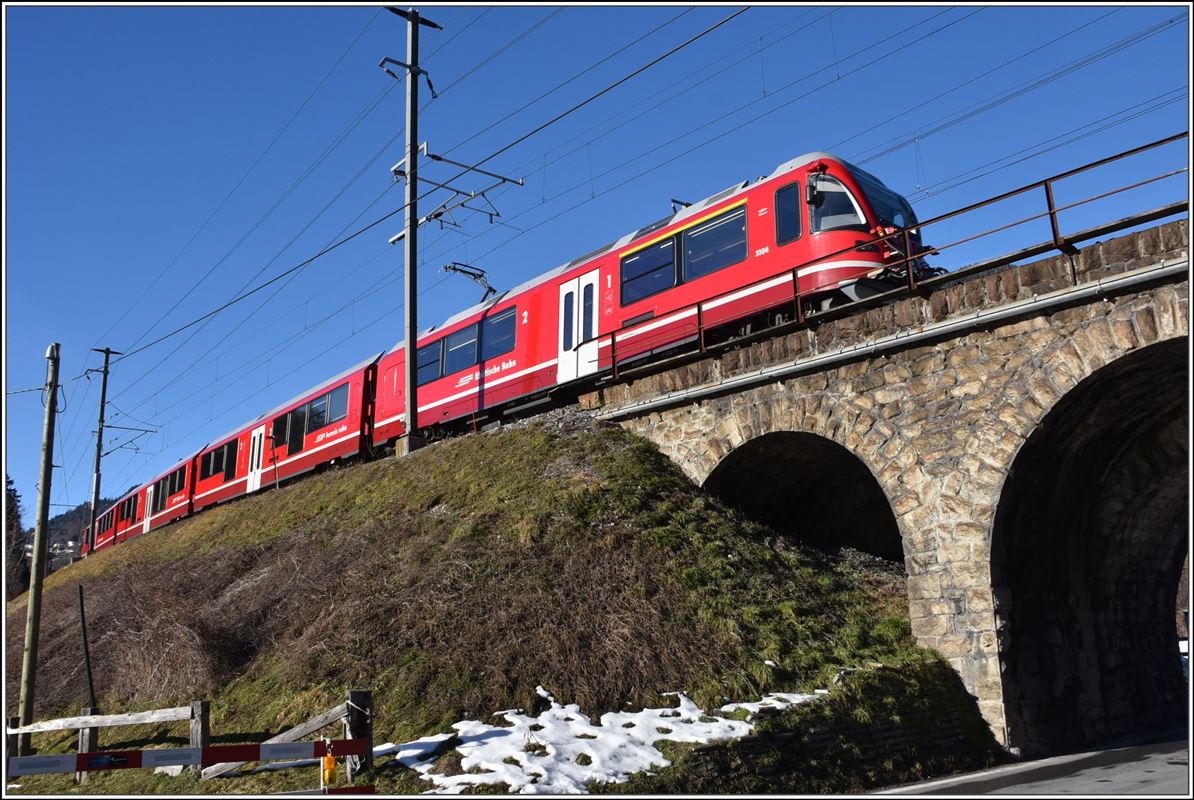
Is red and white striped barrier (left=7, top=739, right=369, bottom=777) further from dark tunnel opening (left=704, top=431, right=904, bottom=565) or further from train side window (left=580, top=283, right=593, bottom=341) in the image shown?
train side window (left=580, top=283, right=593, bottom=341)

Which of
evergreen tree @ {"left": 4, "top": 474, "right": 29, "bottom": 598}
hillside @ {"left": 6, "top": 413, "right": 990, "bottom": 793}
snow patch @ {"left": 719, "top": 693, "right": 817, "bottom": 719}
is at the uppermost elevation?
evergreen tree @ {"left": 4, "top": 474, "right": 29, "bottom": 598}

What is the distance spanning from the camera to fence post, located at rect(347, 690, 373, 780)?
8.99m

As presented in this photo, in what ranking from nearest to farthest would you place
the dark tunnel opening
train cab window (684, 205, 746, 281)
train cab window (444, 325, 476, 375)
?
the dark tunnel opening, train cab window (684, 205, 746, 281), train cab window (444, 325, 476, 375)

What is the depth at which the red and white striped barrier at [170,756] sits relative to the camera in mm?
7441

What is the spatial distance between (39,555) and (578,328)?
402 inches

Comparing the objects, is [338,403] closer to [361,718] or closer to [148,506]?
[361,718]

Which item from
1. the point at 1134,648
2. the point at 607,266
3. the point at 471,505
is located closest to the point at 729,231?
the point at 607,266

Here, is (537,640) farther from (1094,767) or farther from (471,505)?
(1094,767)

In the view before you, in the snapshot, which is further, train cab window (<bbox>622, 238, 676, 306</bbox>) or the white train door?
the white train door

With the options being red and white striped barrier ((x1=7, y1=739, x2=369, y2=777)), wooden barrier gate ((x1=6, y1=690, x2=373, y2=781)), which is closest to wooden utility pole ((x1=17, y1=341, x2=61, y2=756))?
wooden barrier gate ((x1=6, y1=690, x2=373, y2=781))

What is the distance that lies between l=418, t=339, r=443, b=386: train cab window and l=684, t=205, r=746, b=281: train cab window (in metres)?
8.15

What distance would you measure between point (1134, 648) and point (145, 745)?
13876 mm

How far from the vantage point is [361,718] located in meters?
9.05

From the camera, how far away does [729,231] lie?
16.3 m
